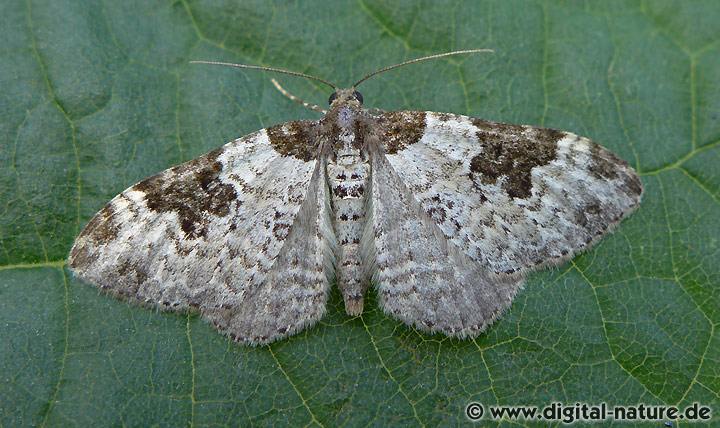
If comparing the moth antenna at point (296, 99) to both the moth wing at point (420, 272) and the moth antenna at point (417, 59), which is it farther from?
the moth wing at point (420, 272)

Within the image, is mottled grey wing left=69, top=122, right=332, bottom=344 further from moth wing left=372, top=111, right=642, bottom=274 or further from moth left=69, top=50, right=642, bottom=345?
moth wing left=372, top=111, right=642, bottom=274

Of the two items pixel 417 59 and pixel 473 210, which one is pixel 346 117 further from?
pixel 473 210

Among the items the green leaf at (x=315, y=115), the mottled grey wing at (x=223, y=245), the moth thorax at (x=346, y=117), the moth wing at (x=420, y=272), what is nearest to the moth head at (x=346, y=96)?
the moth thorax at (x=346, y=117)

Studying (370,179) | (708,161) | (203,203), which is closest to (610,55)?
(708,161)

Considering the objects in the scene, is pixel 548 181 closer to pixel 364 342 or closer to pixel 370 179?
pixel 370 179

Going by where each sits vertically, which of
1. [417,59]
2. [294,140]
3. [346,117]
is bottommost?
[294,140]

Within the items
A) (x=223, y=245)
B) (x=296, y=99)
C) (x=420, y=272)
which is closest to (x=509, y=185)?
(x=420, y=272)
